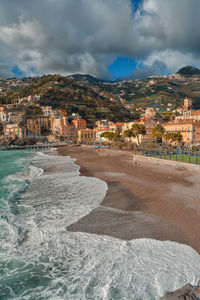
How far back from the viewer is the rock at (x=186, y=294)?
195 inches

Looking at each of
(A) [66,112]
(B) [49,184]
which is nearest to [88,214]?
(B) [49,184]

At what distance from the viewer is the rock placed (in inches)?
195

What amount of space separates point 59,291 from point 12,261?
2.78 metres

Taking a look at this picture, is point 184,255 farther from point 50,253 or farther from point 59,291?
point 50,253

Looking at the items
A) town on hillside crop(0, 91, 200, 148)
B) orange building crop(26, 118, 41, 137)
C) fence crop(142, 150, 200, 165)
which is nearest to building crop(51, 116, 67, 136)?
town on hillside crop(0, 91, 200, 148)

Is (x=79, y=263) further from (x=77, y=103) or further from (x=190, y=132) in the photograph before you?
(x=77, y=103)

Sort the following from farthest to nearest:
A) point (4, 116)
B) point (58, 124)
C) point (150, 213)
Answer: point (4, 116) < point (58, 124) < point (150, 213)

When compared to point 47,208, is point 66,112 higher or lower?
higher

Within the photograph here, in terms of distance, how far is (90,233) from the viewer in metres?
9.10

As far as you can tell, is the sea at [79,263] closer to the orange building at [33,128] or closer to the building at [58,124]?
the building at [58,124]

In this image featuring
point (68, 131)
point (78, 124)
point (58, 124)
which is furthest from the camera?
point (78, 124)

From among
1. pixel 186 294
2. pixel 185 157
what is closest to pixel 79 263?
pixel 186 294

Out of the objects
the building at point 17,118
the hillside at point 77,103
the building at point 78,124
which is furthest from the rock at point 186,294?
the hillside at point 77,103

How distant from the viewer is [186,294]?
503 cm
